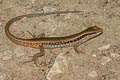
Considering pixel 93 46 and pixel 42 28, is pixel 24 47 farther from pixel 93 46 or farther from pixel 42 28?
pixel 93 46

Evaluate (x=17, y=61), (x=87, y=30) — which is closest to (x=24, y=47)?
(x=17, y=61)

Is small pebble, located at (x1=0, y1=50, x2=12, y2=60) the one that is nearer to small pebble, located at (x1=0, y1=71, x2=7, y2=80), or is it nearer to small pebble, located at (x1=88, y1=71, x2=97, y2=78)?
small pebble, located at (x1=0, y1=71, x2=7, y2=80)

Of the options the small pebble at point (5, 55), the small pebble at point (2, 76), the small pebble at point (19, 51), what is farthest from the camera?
the small pebble at point (19, 51)

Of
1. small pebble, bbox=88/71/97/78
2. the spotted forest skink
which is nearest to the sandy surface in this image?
small pebble, bbox=88/71/97/78

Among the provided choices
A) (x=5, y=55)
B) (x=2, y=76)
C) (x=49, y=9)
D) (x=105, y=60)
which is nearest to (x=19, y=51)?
(x=5, y=55)

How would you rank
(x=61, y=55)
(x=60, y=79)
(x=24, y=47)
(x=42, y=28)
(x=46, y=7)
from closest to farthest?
(x=60, y=79) < (x=61, y=55) < (x=24, y=47) < (x=42, y=28) < (x=46, y=7)

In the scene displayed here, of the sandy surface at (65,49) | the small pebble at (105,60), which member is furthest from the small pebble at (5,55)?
the small pebble at (105,60)

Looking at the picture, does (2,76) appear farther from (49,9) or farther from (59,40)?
(49,9)

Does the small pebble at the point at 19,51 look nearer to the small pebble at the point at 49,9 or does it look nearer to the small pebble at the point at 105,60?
the small pebble at the point at 49,9
